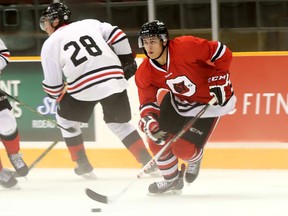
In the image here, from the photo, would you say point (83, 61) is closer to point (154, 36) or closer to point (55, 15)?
point (55, 15)

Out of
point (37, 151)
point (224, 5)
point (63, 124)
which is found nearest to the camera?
point (63, 124)

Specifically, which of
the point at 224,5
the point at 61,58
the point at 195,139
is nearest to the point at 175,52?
the point at 195,139

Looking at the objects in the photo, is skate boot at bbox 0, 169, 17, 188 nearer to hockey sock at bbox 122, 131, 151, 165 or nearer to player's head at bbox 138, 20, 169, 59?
hockey sock at bbox 122, 131, 151, 165

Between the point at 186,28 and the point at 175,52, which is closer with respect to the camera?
the point at 175,52

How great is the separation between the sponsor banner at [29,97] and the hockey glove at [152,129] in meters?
1.41

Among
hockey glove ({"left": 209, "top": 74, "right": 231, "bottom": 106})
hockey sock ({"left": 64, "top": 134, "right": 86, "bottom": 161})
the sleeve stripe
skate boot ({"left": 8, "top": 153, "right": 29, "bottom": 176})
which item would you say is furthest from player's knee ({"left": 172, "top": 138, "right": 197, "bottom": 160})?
skate boot ({"left": 8, "top": 153, "right": 29, "bottom": 176})

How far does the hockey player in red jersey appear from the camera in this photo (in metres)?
3.85

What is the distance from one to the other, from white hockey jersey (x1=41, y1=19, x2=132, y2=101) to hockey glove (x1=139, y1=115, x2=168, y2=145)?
0.61 m

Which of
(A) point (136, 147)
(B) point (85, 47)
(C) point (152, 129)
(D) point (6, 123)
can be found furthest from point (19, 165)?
(C) point (152, 129)

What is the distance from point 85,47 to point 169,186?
87 centimetres

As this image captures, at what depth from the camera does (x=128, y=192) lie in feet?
14.0

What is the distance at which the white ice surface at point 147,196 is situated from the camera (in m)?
3.76

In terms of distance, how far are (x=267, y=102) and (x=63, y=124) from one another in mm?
1185

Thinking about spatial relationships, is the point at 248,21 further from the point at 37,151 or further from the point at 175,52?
the point at 175,52
